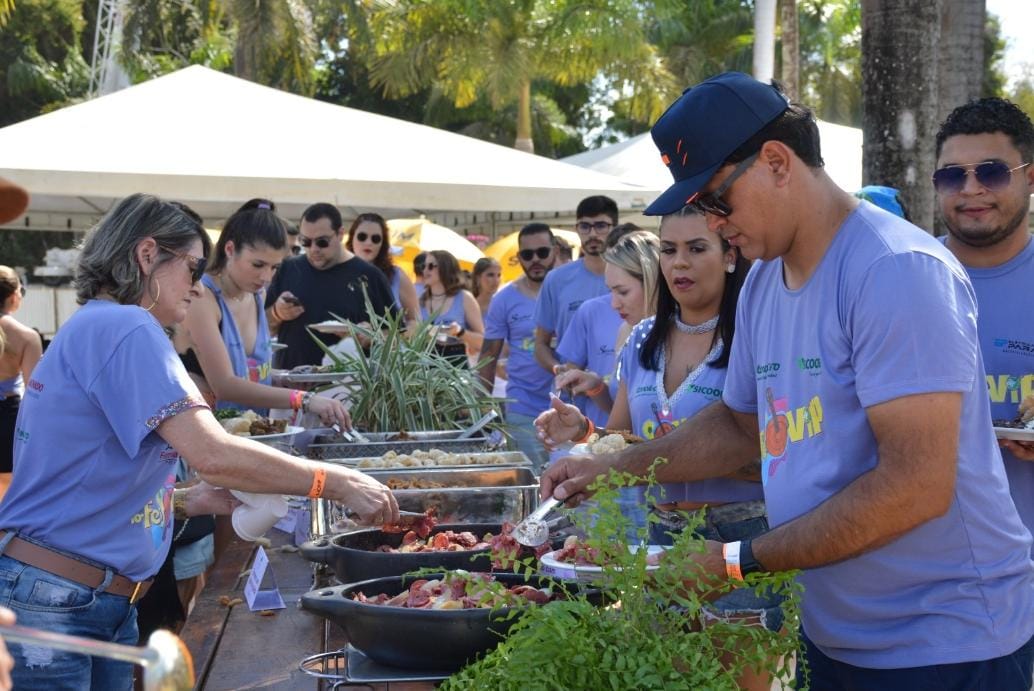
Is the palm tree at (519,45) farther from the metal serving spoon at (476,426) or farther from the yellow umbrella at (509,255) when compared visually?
the metal serving spoon at (476,426)

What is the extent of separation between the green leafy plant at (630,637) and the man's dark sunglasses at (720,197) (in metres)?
0.47

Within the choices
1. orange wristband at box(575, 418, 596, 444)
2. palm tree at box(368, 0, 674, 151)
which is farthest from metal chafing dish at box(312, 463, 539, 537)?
palm tree at box(368, 0, 674, 151)

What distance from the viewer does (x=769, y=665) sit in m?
1.72

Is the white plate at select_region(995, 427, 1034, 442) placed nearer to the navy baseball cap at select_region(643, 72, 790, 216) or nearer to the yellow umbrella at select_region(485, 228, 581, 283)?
the navy baseball cap at select_region(643, 72, 790, 216)

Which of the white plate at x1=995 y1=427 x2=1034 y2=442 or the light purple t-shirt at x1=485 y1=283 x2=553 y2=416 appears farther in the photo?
the light purple t-shirt at x1=485 y1=283 x2=553 y2=416

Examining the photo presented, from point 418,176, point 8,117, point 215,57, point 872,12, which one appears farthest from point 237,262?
point 8,117

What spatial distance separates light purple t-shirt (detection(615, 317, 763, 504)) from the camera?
2.79 m

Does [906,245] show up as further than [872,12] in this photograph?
No

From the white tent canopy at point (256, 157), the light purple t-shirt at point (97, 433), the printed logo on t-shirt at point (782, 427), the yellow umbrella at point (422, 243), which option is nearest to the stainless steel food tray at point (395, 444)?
the light purple t-shirt at point (97, 433)

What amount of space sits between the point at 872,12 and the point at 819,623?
12.0 feet

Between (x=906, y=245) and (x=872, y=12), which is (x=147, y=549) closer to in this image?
(x=906, y=245)

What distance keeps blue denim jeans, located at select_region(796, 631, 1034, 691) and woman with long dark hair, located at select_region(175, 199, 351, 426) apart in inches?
98.3

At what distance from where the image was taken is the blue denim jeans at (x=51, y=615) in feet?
7.84

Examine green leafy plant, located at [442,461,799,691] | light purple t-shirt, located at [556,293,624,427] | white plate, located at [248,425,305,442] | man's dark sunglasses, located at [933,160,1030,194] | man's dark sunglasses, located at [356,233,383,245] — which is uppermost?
man's dark sunglasses, located at [933,160,1030,194]
